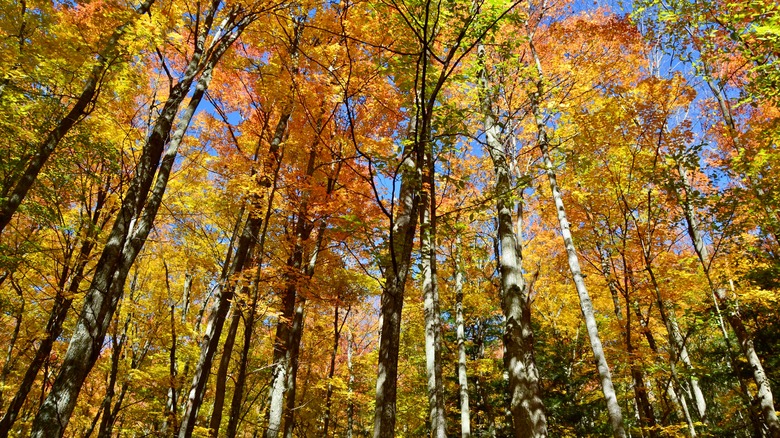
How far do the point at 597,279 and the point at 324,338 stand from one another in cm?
1064

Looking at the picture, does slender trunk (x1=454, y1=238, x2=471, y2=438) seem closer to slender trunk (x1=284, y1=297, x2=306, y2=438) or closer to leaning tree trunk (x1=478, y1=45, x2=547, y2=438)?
leaning tree trunk (x1=478, y1=45, x2=547, y2=438)

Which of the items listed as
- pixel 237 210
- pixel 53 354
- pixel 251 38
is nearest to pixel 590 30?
pixel 251 38

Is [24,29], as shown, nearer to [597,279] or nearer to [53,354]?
[53,354]

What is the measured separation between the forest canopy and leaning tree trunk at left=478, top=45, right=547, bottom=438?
4cm

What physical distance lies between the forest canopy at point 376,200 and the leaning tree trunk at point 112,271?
24 millimetres

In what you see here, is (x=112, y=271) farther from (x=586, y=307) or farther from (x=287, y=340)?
(x=586, y=307)

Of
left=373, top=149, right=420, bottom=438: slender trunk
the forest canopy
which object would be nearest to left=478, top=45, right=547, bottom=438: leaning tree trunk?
the forest canopy

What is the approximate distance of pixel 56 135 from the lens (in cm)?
691

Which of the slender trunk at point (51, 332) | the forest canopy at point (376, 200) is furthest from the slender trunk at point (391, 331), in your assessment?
the slender trunk at point (51, 332)

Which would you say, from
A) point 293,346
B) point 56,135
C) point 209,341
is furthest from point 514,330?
point 56,135

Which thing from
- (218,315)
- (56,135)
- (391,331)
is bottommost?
(391,331)

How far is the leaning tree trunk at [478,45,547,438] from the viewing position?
5.03m

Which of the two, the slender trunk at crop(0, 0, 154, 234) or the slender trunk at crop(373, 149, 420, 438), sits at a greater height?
the slender trunk at crop(0, 0, 154, 234)

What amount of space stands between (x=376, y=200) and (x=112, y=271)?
11.5ft
